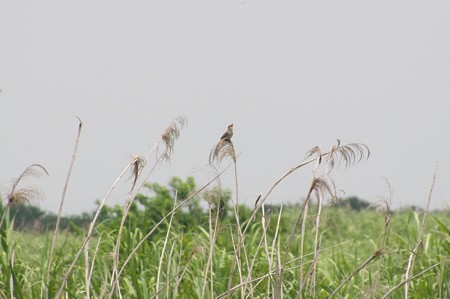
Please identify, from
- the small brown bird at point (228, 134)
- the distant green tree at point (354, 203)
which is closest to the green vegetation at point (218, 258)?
the small brown bird at point (228, 134)

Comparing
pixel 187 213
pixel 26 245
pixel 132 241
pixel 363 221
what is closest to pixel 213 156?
pixel 132 241

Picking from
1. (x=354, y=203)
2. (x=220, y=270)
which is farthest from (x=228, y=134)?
(x=354, y=203)

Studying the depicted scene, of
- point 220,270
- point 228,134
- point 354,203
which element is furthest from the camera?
point 354,203

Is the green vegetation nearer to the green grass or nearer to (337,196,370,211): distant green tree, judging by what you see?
the green grass

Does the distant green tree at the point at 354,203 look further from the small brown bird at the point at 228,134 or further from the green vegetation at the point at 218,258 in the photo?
the small brown bird at the point at 228,134

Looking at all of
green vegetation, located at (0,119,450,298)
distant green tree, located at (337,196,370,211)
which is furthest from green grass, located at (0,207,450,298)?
distant green tree, located at (337,196,370,211)

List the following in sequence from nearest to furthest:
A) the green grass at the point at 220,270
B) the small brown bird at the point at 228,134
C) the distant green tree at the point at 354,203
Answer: the small brown bird at the point at 228,134, the green grass at the point at 220,270, the distant green tree at the point at 354,203

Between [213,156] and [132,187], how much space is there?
0.42 metres

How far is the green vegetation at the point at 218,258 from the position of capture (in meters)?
2.97

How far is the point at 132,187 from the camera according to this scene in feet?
10.4

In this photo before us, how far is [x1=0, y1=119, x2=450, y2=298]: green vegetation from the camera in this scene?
2975mm

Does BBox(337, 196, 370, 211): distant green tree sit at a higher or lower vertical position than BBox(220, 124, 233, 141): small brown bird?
higher

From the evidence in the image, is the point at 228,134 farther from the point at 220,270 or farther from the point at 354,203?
the point at 354,203

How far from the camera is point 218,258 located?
5.80m
